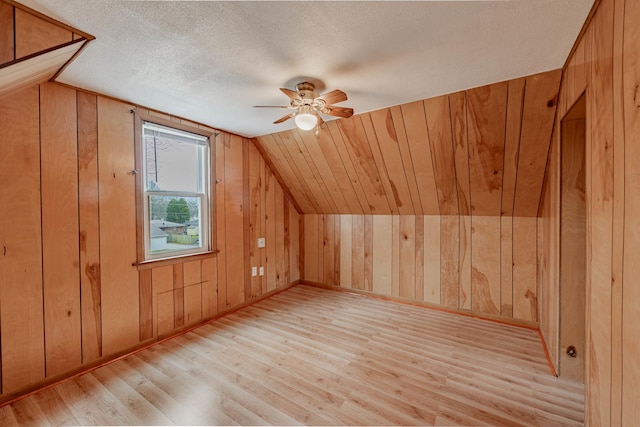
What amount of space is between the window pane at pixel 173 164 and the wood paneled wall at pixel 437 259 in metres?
1.89

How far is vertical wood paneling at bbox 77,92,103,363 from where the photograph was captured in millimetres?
2010

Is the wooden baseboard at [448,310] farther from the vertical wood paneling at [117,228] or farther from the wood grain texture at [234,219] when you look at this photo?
the vertical wood paneling at [117,228]

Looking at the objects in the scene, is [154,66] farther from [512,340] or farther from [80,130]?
[512,340]

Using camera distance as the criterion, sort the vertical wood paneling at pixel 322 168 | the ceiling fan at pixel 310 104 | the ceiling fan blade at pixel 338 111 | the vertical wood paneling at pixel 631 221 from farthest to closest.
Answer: the vertical wood paneling at pixel 322 168, the ceiling fan blade at pixel 338 111, the ceiling fan at pixel 310 104, the vertical wood paneling at pixel 631 221

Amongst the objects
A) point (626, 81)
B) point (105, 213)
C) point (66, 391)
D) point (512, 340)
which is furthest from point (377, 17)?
point (66, 391)

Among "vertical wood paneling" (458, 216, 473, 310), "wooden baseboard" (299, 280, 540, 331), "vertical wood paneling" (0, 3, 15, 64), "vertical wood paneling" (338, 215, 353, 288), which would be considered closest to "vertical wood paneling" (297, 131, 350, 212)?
"vertical wood paneling" (338, 215, 353, 288)

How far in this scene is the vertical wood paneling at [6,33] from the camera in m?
1.19

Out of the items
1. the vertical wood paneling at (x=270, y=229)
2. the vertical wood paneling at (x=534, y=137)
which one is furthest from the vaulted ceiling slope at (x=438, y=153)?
the vertical wood paneling at (x=270, y=229)

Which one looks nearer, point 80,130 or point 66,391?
point 66,391

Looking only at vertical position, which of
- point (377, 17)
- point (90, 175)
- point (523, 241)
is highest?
point (377, 17)

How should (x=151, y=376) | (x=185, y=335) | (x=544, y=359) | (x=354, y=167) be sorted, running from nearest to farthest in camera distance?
(x=151, y=376) < (x=544, y=359) < (x=185, y=335) < (x=354, y=167)

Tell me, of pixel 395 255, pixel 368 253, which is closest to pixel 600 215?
pixel 395 255

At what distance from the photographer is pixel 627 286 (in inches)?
36.5

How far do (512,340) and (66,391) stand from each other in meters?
3.57
